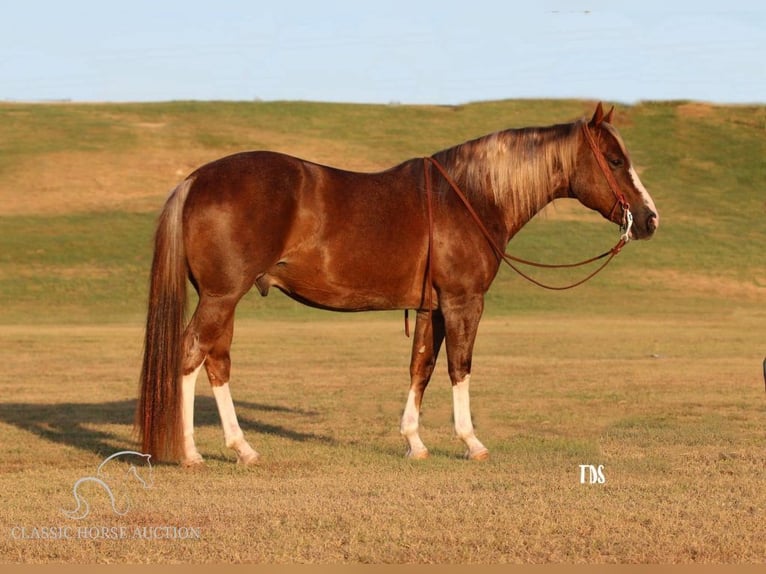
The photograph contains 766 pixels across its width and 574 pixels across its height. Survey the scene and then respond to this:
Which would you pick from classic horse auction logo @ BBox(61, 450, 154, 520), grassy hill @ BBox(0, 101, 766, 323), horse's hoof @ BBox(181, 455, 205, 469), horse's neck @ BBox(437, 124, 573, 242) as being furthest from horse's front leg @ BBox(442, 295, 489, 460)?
grassy hill @ BBox(0, 101, 766, 323)

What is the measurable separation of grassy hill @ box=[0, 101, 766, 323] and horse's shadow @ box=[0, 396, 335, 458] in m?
22.9

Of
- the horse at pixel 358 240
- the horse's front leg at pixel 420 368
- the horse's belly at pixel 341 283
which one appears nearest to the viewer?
the horse at pixel 358 240

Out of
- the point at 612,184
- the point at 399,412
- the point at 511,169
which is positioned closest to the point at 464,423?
the point at 511,169

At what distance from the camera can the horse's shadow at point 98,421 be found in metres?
11.6

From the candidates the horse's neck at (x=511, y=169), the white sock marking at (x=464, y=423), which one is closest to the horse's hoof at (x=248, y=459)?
the white sock marking at (x=464, y=423)

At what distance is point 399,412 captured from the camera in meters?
14.2

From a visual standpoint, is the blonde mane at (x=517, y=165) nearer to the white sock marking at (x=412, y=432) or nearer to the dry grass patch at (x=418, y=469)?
the white sock marking at (x=412, y=432)

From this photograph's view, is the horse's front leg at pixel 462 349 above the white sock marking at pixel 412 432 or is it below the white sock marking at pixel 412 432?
above

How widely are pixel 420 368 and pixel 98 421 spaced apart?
4.74 m

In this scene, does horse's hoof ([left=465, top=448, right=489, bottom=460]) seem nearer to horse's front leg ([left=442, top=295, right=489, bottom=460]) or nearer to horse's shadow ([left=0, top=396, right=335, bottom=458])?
horse's front leg ([left=442, top=295, right=489, bottom=460])

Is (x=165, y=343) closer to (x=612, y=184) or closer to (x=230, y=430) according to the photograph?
(x=230, y=430)

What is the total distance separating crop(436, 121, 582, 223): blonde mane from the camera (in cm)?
1041

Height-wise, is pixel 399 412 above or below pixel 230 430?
below

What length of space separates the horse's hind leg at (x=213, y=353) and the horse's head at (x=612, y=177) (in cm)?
342
